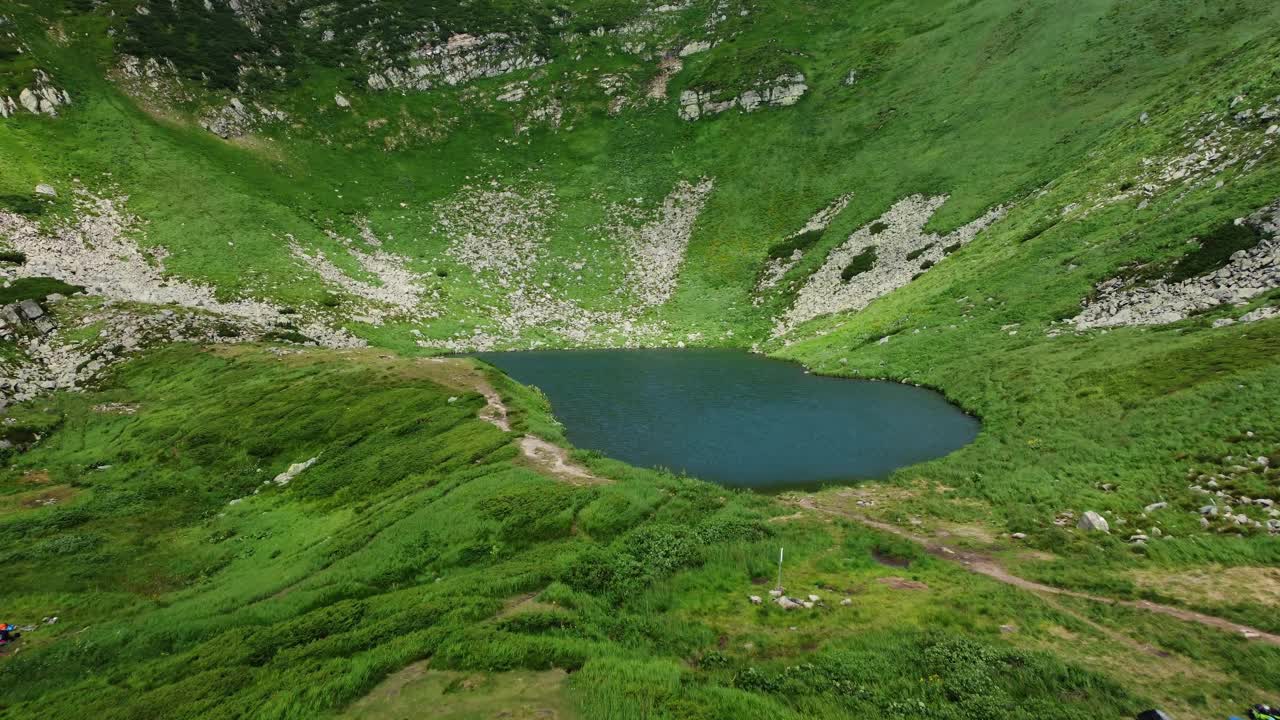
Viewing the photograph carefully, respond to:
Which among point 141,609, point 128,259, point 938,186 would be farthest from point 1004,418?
point 128,259

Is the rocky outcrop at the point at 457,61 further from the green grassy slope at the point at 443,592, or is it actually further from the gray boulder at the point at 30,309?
the green grassy slope at the point at 443,592

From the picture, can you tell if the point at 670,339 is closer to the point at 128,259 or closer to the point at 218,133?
the point at 128,259

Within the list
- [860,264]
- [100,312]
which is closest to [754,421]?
[860,264]

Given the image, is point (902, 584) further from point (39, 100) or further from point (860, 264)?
point (39, 100)

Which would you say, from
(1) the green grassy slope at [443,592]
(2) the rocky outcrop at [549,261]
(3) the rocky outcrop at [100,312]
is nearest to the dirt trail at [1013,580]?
(1) the green grassy slope at [443,592]

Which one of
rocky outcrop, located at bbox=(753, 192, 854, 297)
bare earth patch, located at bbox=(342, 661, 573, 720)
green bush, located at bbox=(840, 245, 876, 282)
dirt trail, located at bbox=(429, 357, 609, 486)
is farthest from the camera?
rocky outcrop, located at bbox=(753, 192, 854, 297)

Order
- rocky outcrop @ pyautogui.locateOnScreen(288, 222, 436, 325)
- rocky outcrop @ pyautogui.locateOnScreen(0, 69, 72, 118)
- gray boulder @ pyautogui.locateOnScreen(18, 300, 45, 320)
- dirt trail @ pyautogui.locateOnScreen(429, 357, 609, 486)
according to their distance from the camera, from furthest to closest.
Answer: rocky outcrop @ pyautogui.locateOnScreen(288, 222, 436, 325) < rocky outcrop @ pyautogui.locateOnScreen(0, 69, 72, 118) < gray boulder @ pyautogui.locateOnScreen(18, 300, 45, 320) < dirt trail @ pyautogui.locateOnScreen(429, 357, 609, 486)

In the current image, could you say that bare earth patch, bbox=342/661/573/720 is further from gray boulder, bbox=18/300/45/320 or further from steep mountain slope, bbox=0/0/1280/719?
gray boulder, bbox=18/300/45/320

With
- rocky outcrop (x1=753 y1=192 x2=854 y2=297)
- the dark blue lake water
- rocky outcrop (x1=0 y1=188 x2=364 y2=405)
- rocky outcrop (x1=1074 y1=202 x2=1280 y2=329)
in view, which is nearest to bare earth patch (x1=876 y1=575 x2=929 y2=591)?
the dark blue lake water
